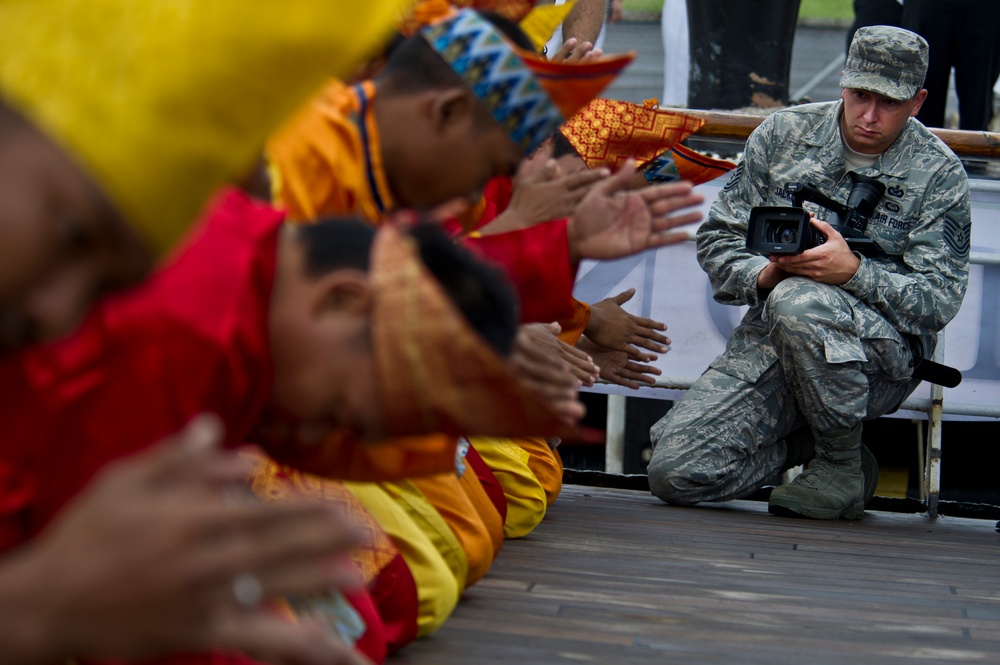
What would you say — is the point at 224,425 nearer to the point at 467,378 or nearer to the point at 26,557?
the point at 467,378

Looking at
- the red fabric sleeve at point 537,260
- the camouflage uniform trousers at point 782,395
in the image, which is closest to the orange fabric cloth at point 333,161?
the red fabric sleeve at point 537,260

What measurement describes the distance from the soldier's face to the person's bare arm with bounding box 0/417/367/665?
3783 mm

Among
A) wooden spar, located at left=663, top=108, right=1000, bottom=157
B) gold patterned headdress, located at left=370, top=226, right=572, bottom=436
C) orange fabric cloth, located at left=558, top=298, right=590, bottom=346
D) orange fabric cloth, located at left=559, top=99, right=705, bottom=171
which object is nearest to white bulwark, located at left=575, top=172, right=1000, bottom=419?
wooden spar, located at left=663, top=108, right=1000, bottom=157

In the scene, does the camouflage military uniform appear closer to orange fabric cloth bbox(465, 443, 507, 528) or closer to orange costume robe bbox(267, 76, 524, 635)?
orange fabric cloth bbox(465, 443, 507, 528)

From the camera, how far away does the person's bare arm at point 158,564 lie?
3.56ft

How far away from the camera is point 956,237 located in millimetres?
Result: 4473

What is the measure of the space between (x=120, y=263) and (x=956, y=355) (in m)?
4.33

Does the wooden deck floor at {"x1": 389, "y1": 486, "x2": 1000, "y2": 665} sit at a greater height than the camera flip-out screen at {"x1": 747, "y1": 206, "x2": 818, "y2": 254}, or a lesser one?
lesser

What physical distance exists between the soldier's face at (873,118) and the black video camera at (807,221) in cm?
13

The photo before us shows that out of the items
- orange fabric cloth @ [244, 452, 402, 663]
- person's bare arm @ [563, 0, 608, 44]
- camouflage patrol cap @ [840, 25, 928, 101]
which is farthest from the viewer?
person's bare arm @ [563, 0, 608, 44]

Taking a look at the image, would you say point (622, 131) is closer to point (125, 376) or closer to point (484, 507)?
point (484, 507)

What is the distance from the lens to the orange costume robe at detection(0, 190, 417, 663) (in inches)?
53.7

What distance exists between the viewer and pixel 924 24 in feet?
20.5

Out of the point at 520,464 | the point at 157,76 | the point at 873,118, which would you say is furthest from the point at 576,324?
the point at 157,76
